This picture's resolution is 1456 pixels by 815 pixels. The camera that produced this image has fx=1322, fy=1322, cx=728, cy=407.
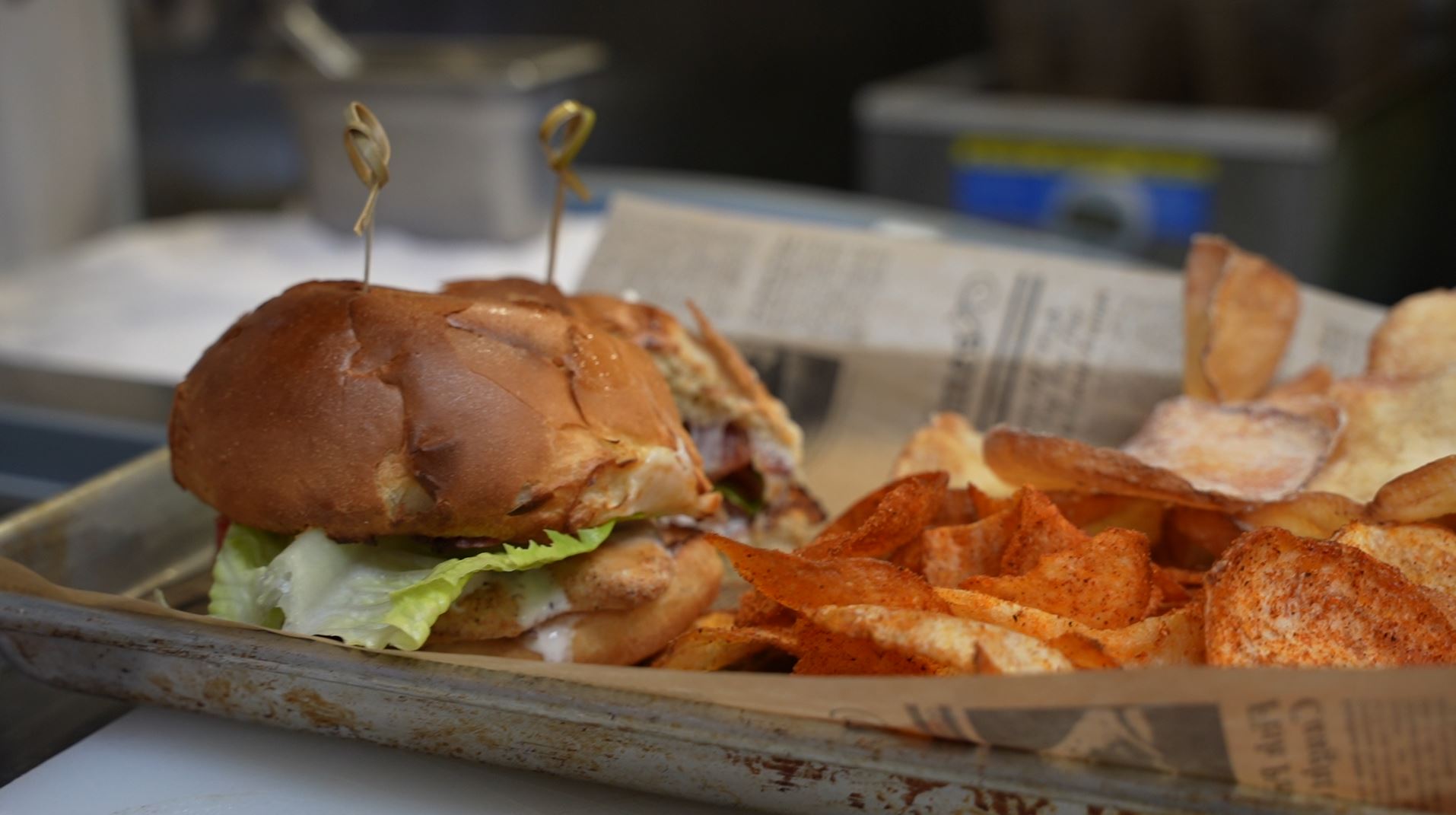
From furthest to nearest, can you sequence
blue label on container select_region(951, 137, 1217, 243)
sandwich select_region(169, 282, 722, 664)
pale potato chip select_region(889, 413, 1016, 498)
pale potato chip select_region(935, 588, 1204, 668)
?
blue label on container select_region(951, 137, 1217, 243)
pale potato chip select_region(889, 413, 1016, 498)
sandwich select_region(169, 282, 722, 664)
pale potato chip select_region(935, 588, 1204, 668)

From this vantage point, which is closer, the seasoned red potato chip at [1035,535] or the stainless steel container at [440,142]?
the seasoned red potato chip at [1035,535]

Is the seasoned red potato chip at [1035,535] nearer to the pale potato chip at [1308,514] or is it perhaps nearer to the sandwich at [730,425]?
the pale potato chip at [1308,514]

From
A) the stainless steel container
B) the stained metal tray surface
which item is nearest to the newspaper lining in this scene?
the stained metal tray surface

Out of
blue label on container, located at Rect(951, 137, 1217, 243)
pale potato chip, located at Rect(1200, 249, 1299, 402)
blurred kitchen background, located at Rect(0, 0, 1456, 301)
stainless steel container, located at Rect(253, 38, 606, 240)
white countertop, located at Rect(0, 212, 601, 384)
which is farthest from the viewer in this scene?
blue label on container, located at Rect(951, 137, 1217, 243)

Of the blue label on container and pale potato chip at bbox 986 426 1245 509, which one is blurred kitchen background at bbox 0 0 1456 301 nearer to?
the blue label on container

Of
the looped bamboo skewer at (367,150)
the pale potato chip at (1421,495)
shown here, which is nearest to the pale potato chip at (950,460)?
the pale potato chip at (1421,495)

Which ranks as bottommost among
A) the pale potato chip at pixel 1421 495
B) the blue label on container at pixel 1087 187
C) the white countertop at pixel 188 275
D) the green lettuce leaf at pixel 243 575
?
the white countertop at pixel 188 275

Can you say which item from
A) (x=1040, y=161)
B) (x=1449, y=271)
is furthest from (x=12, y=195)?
(x=1449, y=271)

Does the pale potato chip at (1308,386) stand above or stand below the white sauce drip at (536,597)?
above
